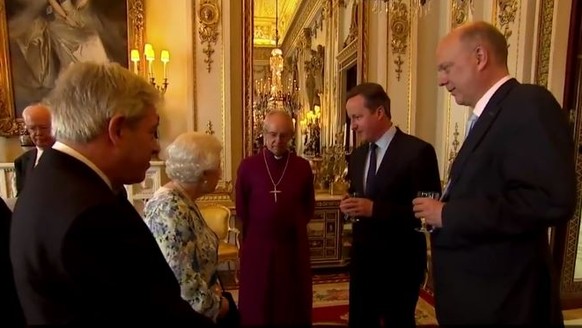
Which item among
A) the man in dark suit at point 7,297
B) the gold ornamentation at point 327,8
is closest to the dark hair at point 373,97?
the man in dark suit at point 7,297

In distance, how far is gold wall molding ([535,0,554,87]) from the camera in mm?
3145

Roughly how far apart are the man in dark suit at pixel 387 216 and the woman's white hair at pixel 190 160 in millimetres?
747

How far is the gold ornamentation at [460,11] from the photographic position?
3.89 meters

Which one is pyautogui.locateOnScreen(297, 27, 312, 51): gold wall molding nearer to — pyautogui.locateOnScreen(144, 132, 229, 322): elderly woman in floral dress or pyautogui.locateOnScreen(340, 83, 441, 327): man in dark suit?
pyautogui.locateOnScreen(340, 83, 441, 327): man in dark suit

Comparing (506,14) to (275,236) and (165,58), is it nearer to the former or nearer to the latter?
(275,236)

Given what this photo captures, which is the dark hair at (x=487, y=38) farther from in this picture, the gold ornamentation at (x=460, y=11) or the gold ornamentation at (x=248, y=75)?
the gold ornamentation at (x=248, y=75)

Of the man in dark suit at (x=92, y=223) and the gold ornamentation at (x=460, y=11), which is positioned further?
the gold ornamentation at (x=460, y=11)

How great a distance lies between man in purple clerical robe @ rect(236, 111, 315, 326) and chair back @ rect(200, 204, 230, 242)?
109 cm

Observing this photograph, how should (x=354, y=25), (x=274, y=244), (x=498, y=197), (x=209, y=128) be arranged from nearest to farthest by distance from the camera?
1. (x=498, y=197)
2. (x=274, y=244)
3. (x=209, y=128)
4. (x=354, y=25)

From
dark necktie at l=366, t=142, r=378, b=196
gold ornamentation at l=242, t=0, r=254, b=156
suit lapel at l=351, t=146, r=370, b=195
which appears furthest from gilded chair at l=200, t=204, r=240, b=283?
dark necktie at l=366, t=142, r=378, b=196

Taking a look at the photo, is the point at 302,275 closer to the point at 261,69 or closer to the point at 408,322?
the point at 408,322

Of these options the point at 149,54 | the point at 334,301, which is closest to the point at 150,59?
the point at 149,54

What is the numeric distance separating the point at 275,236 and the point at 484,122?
1529mm

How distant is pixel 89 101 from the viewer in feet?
3.01
